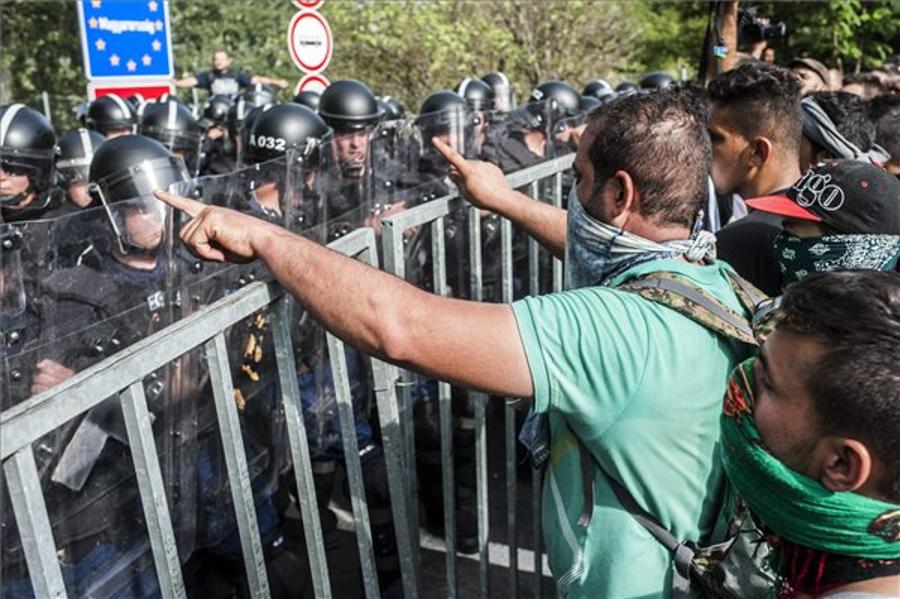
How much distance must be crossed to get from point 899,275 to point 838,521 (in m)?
0.42

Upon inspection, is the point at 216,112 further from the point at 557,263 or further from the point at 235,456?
the point at 235,456

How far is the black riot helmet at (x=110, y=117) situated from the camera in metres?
8.35

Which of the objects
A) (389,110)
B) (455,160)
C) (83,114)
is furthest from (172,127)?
(455,160)

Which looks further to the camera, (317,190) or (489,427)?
(489,427)

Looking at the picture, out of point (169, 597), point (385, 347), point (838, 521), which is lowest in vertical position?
point (169, 597)

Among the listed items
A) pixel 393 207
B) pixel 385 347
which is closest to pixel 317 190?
pixel 393 207

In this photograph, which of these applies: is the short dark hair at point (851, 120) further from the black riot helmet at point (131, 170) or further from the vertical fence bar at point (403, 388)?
the black riot helmet at point (131, 170)

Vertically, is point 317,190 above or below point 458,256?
above

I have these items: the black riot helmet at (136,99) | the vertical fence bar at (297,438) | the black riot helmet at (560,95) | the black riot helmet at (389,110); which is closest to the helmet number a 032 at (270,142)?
the black riot helmet at (389,110)

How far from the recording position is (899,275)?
1.52 meters

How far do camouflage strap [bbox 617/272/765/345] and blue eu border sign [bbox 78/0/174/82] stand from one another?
30.1ft

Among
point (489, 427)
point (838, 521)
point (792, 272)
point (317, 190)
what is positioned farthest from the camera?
point (489, 427)

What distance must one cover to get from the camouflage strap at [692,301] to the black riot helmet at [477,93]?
7011 millimetres

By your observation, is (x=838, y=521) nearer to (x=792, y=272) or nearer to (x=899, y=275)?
(x=899, y=275)
